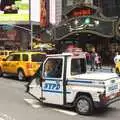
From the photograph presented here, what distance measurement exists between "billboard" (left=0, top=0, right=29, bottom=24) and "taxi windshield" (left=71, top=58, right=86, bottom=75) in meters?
55.5

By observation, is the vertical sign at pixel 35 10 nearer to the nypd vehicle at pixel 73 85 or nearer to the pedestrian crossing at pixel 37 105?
the pedestrian crossing at pixel 37 105

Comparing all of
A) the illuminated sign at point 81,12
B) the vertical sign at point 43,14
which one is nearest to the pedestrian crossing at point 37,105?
the illuminated sign at point 81,12

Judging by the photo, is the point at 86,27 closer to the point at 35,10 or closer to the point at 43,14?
the point at 43,14

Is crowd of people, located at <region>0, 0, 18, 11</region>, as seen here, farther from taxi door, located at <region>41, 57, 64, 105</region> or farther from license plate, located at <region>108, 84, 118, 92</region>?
license plate, located at <region>108, 84, 118, 92</region>

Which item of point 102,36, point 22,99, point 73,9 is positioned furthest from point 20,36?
point 22,99

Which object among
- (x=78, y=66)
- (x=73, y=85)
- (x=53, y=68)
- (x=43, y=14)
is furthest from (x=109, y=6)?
(x=73, y=85)

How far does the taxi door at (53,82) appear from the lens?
14312 mm

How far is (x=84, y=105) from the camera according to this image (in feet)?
44.4

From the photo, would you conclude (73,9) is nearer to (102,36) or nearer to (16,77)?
(102,36)

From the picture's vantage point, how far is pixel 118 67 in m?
27.1

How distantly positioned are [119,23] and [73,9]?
7512 millimetres

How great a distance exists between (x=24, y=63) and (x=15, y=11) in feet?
153

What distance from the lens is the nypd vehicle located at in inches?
521

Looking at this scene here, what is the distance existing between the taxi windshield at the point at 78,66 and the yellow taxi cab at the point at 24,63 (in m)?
9.43
